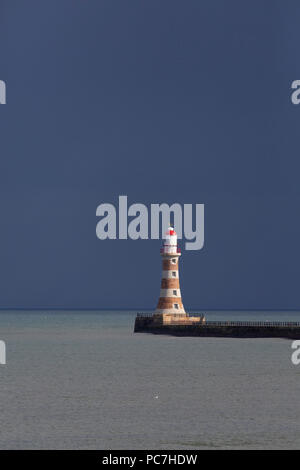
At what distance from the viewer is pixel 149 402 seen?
189ft

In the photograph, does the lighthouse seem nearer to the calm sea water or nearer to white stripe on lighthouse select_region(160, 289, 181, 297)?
white stripe on lighthouse select_region(160, 289, 181, 297)

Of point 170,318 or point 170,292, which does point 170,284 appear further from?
point 170,318

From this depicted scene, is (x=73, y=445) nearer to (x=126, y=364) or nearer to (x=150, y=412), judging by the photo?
(x=150, y=412)

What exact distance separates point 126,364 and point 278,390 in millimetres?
26459

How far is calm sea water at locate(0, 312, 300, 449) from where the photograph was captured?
145ft

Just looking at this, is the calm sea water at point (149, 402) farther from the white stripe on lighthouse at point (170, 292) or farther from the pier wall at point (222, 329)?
the pier wall at point (222, 329)

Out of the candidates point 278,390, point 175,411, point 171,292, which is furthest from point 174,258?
point 175,411

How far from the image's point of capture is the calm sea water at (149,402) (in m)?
44.3

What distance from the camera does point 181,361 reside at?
309 feet

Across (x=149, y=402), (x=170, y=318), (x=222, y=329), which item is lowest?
(x=149, y=402)

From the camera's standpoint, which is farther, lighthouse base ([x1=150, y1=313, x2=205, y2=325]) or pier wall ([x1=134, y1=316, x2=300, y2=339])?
pier wall ([x1=134, y1=316, x2=300, y2=339])

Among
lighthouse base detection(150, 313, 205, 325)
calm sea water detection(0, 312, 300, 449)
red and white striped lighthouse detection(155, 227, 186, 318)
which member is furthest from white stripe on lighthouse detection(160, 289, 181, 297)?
calm sea water detection(0, 312, 300, 449)

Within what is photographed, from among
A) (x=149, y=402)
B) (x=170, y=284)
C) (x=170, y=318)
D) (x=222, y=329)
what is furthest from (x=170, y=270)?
(x=149, y=402)

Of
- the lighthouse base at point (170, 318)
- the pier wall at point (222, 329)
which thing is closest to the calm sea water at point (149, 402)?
the lighthouse base at point (170, 318)
